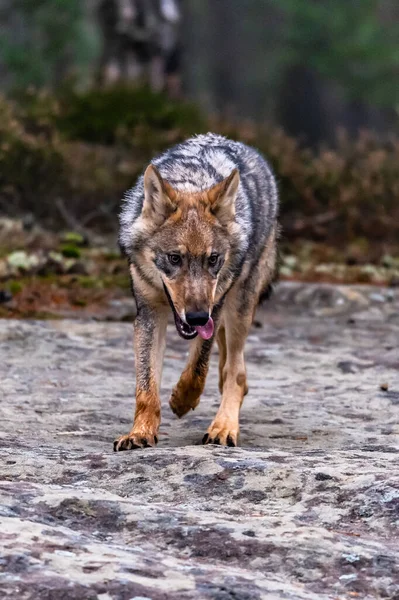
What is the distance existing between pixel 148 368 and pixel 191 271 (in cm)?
73

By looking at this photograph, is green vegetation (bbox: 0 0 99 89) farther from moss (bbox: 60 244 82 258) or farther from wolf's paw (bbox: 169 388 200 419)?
wolf's paw (bbox: 169 388 200 419)

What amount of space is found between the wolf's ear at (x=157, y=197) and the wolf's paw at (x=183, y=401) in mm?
1049

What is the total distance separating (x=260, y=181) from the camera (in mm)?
7977

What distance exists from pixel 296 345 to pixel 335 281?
10.7ft

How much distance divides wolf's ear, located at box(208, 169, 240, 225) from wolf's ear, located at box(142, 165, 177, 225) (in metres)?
0.23

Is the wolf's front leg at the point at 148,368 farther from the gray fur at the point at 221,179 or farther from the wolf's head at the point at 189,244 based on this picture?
the gray fur at the point at 221,179

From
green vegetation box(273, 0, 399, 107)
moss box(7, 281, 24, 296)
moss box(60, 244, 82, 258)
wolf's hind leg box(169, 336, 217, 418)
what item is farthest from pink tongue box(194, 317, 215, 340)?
green vegetation box(273, 0, 399, 107)

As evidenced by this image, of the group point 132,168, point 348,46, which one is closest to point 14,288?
point 132,168

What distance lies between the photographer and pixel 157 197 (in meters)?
6.45

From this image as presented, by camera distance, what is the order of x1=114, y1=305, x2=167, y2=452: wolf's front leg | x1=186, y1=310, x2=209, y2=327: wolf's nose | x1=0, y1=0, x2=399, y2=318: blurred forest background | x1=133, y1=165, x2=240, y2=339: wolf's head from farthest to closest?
x1=0, y1=0, x2=399, y2=318: blurred forest background, x1=114, y1=305, x2=167, y2=452: wolf's front leg, x1=133, y1=165, x2=240, y2=339: wolf's head, x1=186, y1=310, x2=209, y2=327: wolf's nose

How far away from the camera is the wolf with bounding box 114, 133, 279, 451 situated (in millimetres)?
6176

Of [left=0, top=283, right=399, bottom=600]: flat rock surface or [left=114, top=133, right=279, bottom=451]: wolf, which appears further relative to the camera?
[left=114, top=133, right=279, bottom=451]: wolf

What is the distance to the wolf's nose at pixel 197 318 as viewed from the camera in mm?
5922

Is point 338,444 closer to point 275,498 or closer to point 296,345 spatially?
point 275,498
